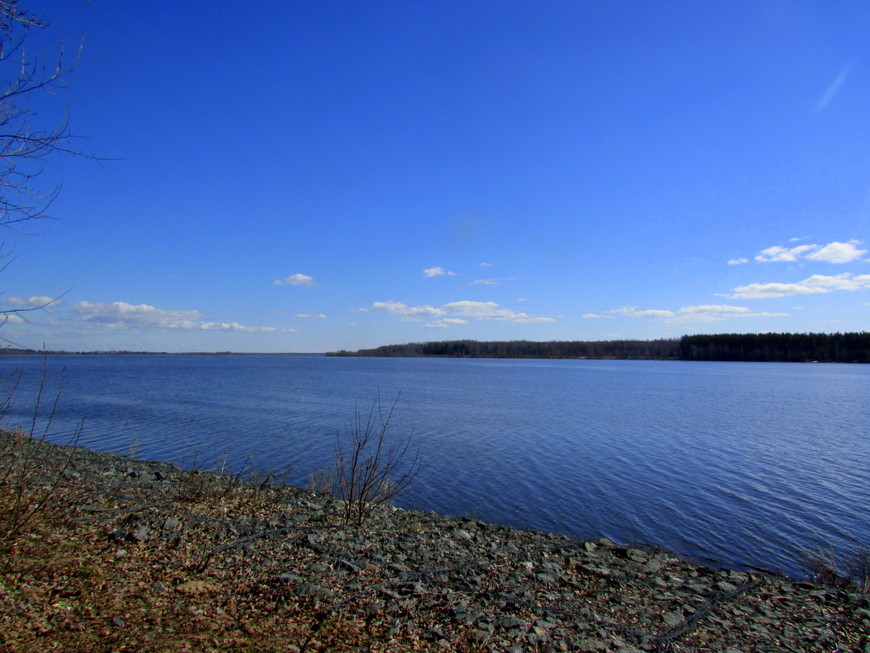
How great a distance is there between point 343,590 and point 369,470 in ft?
16.9

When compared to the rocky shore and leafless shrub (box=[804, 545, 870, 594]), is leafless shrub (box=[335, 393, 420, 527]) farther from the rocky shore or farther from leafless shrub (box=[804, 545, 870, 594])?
leafless shrub (box=[804, 545, 870, 594])

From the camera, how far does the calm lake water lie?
42.2 feet

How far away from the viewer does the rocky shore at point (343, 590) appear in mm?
4965

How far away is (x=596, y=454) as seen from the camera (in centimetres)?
2078

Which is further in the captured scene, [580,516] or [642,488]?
[642,488]

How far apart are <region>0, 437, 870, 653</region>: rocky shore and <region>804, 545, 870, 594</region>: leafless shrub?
930 mm

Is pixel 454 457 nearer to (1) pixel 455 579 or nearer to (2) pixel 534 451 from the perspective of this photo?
(2) pixel 534 451

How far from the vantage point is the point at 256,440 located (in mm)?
22531

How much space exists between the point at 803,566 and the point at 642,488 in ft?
18.3

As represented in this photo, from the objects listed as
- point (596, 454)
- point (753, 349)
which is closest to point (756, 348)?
point (753, 349)

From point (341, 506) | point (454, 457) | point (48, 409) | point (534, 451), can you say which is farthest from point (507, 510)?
point (48, 409)

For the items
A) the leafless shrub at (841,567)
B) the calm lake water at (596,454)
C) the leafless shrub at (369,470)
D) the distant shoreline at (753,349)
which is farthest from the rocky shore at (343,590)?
the distant shoreline at (753,349)

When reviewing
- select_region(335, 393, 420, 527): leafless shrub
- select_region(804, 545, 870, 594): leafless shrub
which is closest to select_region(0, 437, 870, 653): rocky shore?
select_region(335, 393, 420, 527): leafless shrub

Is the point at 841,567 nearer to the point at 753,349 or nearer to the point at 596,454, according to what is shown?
the point at 596,454
